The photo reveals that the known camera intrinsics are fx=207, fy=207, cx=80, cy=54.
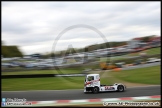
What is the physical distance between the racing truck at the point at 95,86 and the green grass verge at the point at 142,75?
1671mm

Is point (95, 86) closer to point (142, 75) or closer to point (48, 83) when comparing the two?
point (48, 83)

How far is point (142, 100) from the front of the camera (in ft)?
26.3

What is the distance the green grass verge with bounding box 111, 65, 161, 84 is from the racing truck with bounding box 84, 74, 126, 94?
1671 mm

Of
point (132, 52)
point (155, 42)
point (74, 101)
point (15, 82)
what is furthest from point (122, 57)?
point (15, 82)

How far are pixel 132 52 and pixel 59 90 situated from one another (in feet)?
20.1

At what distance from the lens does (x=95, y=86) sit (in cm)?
918

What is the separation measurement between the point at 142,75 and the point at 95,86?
4.96 m

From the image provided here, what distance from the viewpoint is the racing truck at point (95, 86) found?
8945 millimetres

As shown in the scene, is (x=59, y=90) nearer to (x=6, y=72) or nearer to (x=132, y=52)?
(x=6, y=72)

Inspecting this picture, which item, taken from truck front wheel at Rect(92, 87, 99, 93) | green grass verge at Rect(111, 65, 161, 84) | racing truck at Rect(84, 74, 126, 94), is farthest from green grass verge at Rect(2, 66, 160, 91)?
truck front wheel at Rect(92, 87, 99, 93)

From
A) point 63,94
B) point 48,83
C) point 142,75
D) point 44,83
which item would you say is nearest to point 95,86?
point 63,94

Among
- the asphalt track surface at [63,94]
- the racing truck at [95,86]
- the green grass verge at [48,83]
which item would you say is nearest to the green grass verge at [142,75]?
the green grass verge at [48,83]

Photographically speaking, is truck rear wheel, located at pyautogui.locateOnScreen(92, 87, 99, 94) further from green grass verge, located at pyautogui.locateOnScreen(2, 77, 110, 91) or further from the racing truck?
green grass verge, located at pyautogui.locateOnScreen(2, 77, 110, 91)

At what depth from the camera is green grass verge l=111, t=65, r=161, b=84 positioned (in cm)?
1173
